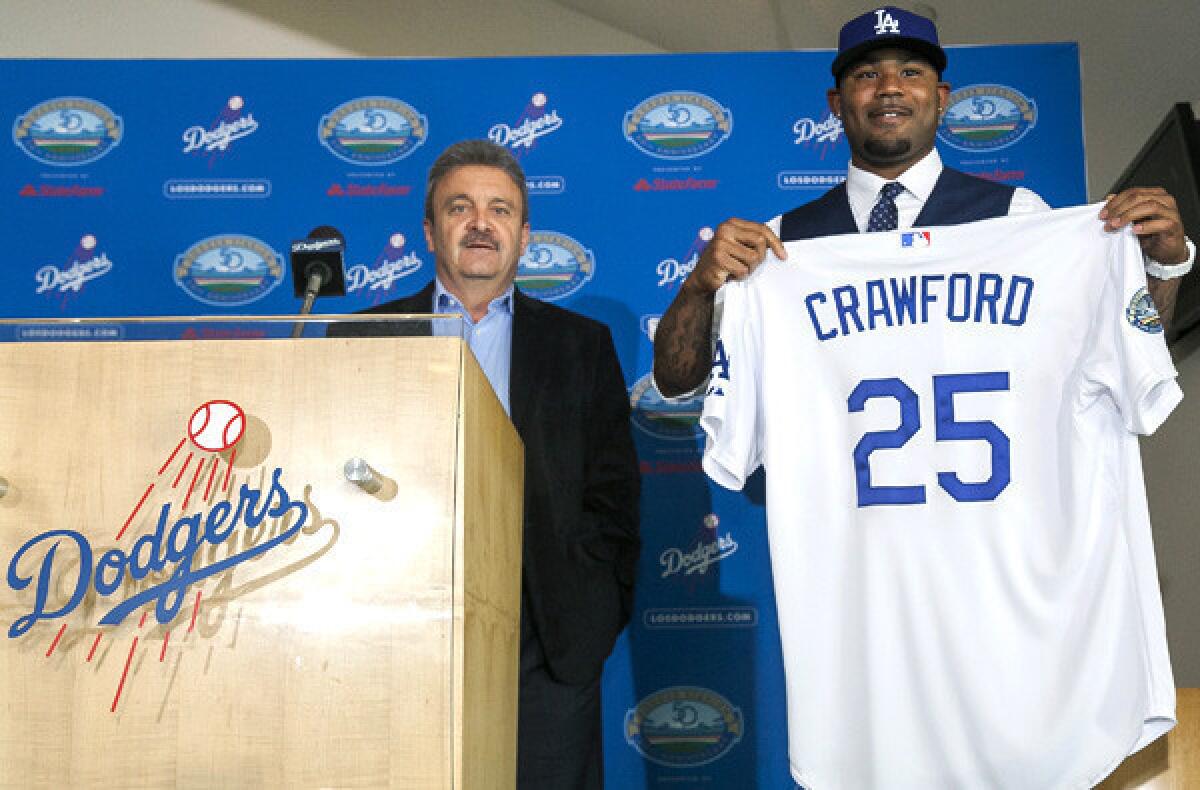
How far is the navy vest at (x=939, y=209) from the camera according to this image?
2.78 metres

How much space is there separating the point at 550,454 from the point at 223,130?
6.36 ft

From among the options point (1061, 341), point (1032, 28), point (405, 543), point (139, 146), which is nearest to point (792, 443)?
point (1061, 341)

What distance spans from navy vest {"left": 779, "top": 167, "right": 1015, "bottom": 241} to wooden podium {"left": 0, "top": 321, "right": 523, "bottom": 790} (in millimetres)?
1294

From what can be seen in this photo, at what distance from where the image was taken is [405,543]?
1.73 meters

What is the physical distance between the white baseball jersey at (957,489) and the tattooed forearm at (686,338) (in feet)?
0.32

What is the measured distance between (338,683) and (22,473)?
51cm

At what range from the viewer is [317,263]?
2320 mm

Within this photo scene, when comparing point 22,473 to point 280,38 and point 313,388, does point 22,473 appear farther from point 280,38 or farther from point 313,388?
point 280,38

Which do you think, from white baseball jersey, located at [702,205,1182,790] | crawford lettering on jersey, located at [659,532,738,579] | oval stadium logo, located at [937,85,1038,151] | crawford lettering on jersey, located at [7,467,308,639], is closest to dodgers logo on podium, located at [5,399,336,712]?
crawford lettering on jersey, located at [7,467,308,639]

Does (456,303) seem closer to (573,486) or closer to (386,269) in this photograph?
(573,486)

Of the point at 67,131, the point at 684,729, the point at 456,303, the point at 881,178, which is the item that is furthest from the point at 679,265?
the point at 67,131

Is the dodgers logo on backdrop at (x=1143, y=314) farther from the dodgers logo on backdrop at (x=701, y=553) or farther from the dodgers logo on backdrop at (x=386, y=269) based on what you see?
the dodgers logo on backdrop at (x=386, y=269)

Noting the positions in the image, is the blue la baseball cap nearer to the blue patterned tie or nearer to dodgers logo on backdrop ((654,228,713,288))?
the blue patterned tie

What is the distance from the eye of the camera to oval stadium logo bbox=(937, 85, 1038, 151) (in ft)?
13.0
